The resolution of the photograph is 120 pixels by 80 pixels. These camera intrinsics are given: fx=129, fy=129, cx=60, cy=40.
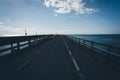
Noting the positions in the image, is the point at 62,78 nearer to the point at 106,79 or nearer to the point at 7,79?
the point at 106,79

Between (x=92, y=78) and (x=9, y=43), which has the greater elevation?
(x=9, y=43)

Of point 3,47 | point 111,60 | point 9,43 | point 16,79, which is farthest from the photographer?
point 9,43

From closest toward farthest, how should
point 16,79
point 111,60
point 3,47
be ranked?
point 16,79 → point 111,60 → point 3,47

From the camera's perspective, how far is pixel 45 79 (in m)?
5.22

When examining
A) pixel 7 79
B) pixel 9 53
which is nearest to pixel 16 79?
pixel 7 79

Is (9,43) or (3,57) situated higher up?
(9,43)

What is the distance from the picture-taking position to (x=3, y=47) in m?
9.73

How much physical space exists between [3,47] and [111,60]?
314 inches

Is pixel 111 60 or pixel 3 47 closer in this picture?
pixel 111 60

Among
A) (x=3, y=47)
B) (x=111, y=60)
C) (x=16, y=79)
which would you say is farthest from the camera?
(x=3, y=47)

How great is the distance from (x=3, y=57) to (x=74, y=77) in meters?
6.70

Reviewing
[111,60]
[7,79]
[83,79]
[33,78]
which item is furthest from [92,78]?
[111,60]

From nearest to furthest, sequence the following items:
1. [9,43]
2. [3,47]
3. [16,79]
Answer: [16,79] → [3,47] → [9,43]

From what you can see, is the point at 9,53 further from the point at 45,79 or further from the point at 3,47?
the point at 45,79
